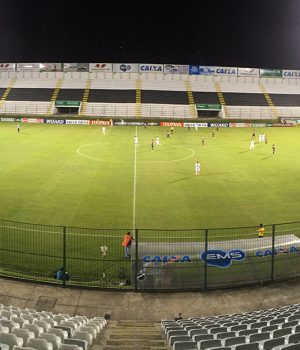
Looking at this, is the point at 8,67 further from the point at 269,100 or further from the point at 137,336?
the point at 137,336

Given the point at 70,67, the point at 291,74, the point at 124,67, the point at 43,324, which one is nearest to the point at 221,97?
the point at 291,74

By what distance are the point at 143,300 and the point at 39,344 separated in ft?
23.8

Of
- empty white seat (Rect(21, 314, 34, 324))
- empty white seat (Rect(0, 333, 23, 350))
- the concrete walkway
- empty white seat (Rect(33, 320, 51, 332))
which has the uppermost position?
empty white seat (Rect(0, 333, 23, 350))

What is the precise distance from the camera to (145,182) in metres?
31.1

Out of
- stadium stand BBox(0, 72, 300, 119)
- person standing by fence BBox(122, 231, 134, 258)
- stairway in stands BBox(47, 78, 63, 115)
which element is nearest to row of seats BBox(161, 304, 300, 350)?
person standing by fence BBox(122, 231, 134, 258)

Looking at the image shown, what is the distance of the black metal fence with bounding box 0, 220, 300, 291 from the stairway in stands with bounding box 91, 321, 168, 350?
231 centimetres

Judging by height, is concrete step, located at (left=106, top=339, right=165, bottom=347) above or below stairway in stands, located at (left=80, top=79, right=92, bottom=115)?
below

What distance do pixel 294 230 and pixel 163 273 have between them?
29.9 ft

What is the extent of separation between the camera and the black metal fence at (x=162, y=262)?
15.3m

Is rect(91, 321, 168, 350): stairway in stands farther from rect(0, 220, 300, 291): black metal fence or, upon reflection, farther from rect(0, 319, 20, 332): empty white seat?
rect(0, 220, 300, 291): black metal fence

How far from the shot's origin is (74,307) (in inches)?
550

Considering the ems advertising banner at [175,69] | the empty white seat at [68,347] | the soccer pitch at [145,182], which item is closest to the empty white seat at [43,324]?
the empty white seat at [68,347]

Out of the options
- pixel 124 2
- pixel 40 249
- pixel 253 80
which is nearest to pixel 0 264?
pixel 40 249

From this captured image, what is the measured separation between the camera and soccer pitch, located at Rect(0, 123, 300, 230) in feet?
76.9
